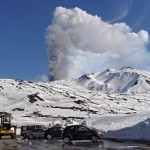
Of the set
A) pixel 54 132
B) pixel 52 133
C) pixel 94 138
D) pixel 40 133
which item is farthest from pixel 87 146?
pixel 40 133

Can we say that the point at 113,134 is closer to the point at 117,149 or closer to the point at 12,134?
the point at 12,134

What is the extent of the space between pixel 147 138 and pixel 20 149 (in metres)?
13.7

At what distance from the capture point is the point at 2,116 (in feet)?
179

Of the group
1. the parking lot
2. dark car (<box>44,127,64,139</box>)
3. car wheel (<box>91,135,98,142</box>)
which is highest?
dark car (<box>44,127,64,139</box>)

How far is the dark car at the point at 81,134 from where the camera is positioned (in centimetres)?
4028

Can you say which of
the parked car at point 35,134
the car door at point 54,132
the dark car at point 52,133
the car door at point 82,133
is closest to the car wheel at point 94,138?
the car door at point 82,133

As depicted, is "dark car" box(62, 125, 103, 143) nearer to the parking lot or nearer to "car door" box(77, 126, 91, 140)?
"car door" box(77, 126, 91, 140)

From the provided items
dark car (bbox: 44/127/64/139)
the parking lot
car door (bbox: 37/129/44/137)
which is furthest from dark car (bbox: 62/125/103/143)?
car door (bbox: 37/129/44/137)

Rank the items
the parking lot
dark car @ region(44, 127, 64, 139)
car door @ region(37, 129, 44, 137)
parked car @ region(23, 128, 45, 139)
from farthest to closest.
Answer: car door @ region(37, 129, 44, 137) → parked car @ region(23, 128, 45, 139) → dark car @ region(44, 127, 64, 139) → the parking lot

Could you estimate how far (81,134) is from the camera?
1594 inches

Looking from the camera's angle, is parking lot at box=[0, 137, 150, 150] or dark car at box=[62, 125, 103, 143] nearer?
parking lot at box=[0, 137, 150, 150]

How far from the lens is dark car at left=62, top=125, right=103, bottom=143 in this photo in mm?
40281

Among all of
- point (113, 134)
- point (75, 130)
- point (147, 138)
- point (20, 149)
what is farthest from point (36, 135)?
point (20, 149)

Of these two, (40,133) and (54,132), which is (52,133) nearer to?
(54,132)
